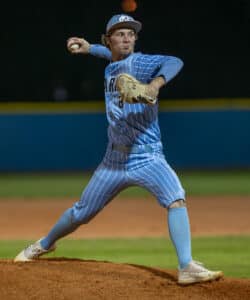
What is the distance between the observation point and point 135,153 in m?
5.50

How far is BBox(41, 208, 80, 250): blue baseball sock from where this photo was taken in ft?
18.9

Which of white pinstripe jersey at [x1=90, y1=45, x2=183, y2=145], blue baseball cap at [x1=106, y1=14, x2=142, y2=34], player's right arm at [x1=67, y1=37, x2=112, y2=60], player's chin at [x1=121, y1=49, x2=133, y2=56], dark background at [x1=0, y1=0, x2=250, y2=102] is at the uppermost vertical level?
dark background at [x1=0, y1=0, x2=250, y2=102]

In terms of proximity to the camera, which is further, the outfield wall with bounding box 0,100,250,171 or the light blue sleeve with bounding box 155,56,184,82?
the outfield wall with bounding box 0,100,250,171

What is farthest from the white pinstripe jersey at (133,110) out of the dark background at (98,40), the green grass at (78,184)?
the dark background at (98,40)

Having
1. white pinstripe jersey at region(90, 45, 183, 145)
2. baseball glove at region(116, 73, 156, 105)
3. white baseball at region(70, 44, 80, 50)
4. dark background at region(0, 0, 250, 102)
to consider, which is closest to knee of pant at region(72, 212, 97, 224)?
white pinstripe jersey at region(90, 45, 183, 145)

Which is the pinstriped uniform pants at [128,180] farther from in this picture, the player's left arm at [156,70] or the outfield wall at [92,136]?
the outfield wall at [92,136]

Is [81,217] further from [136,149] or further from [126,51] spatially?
[126,51]

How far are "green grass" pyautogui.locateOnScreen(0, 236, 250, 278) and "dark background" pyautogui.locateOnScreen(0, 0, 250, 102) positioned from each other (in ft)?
28.9

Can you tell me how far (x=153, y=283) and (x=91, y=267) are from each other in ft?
1.92

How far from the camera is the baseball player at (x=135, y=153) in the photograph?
526 centimetres

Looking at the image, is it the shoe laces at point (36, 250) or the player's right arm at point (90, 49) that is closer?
the shoe laces at point (36, 250)

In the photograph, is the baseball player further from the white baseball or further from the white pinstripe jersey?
the white baseball

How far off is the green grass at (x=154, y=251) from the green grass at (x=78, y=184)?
387 centimetres

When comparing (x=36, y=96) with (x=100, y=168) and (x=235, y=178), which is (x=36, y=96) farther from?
(x=100, y=168)
